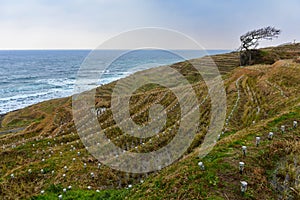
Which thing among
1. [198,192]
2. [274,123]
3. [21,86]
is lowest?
[21,86]

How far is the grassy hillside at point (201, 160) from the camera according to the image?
8039mm

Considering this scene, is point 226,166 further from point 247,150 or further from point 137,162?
point 137,162

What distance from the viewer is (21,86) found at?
94.6 metres

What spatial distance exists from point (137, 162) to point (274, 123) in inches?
289

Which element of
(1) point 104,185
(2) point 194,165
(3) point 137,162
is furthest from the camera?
(3) point 137,162

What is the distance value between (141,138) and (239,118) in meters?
7.09

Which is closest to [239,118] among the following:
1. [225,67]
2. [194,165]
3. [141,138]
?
[141,138]

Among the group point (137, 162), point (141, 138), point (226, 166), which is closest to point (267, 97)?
point (141, 138)

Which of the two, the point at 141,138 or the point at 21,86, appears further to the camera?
the point at 21,86

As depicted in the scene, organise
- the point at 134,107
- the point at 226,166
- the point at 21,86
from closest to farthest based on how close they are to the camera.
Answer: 1. the point at 226,166
2. the point at 134,107
3. the point at 21,86

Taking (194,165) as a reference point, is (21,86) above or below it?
below

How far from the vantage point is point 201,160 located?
9656 millimetres

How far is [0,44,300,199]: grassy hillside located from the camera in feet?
26.4

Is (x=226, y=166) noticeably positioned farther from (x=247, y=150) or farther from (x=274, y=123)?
(x=274, y=123)
